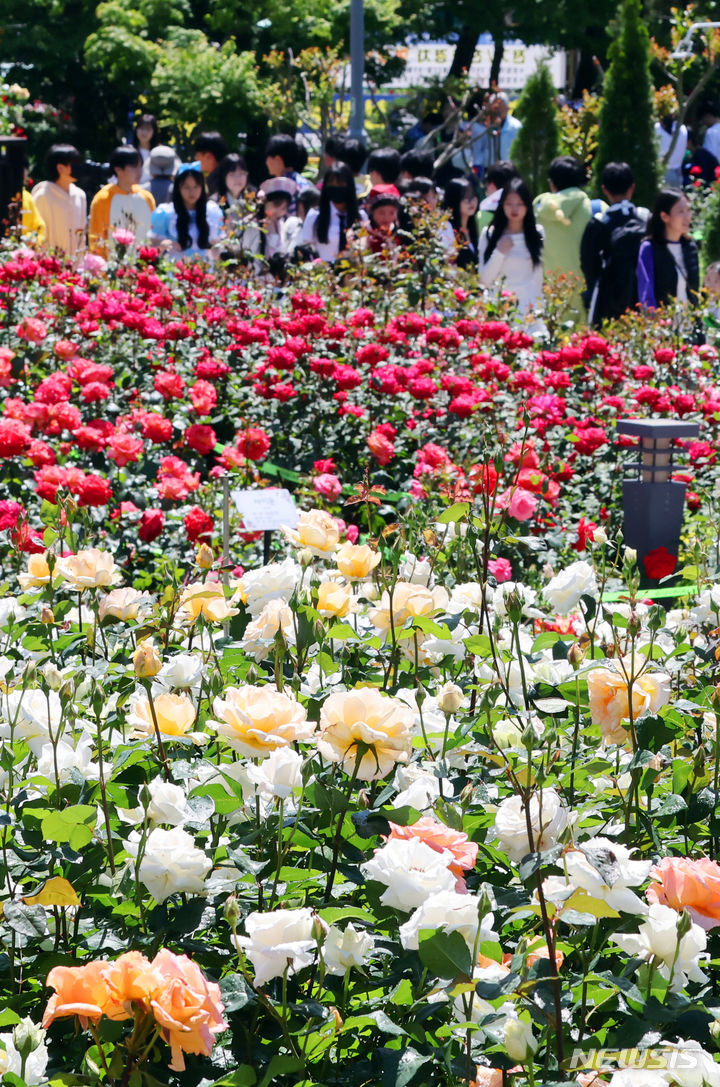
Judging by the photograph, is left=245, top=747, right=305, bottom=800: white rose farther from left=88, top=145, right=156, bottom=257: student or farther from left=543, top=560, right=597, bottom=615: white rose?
left=88, top=145, right=156, bottom=257: student

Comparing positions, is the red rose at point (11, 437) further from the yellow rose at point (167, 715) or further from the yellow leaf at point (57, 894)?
the yellow leaf at point (57, 894)

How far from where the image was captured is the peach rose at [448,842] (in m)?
1.26

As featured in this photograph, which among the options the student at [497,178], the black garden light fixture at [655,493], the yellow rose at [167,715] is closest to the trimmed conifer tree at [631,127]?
the student at [497,178]

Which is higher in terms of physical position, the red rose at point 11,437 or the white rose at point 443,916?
the white rose at point 443,916

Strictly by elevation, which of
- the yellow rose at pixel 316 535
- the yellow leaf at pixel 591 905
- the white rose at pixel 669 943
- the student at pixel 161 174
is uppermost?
the student at pixel 161 174

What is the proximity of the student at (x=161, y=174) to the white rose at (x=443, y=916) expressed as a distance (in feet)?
29.5

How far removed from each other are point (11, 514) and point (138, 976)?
86.3 inches

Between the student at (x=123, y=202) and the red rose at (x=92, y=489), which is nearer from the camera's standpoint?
the red rose at (x=92, y=489)

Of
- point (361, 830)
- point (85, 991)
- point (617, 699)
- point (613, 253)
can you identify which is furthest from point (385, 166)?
point (85, 991)

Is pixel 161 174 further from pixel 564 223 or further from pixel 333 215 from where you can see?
pixel 564 223

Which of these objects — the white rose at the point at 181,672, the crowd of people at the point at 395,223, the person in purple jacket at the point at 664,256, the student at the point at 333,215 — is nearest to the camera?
the white rose at the point at 181,672

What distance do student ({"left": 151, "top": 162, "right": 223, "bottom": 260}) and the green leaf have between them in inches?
284

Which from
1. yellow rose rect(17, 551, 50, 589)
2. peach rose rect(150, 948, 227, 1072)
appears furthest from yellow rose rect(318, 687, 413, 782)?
yellow rose rect(17, 551, 50, 589)

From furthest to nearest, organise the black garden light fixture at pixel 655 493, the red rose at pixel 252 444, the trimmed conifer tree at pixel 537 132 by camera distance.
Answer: the trimmed conifer tree at pixel 537 132, the black garden light fixture at pixel 655 493, the red rose at pixel 252 444
